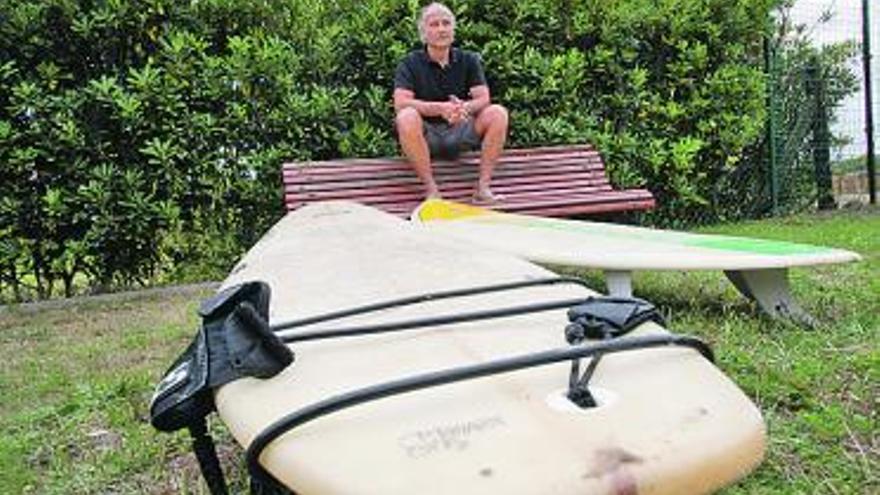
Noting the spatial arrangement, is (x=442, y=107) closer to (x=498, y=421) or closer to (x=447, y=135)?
(x=447, y=135)

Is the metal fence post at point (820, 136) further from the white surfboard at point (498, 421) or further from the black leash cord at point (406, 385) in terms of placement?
the black leash cord at point (406, 385)

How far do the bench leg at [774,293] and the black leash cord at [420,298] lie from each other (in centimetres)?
137

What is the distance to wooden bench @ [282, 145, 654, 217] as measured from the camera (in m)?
5.40

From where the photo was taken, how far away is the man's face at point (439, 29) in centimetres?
545

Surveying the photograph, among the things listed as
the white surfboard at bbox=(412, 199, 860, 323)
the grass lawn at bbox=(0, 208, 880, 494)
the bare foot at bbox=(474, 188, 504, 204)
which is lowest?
the grass lawn at bbox=(0, 208, 880, 494)

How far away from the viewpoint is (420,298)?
6.28 ft

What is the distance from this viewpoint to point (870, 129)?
758 centimetres

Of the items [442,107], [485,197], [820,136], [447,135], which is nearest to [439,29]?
[442,107]

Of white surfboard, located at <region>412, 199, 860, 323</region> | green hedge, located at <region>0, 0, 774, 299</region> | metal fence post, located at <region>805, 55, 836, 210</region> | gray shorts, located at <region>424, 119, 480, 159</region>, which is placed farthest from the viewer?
metal fence post, located at <region>805, 55, 836, 210</region>

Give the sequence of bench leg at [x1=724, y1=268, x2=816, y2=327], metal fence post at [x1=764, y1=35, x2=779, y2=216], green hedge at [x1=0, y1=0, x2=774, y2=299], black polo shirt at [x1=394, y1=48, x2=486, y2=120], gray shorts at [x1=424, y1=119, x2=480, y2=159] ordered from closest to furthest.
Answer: bench leg at [x1=724, y1=268, x2=816, y2=327] → green hedge at [x1=0, y1=0, x2=774, y2=299] → black polo shirt at [x1=394, y1=48, x2=486, y2=120] → gray shorts at [x1=424, y1=119, x2=480, y2=159] → metal fence post at [x1=764, y1=35, x2=779, y2=216]

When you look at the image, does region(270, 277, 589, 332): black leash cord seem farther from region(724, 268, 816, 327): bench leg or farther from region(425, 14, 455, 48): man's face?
region(425, 14, 455, 48): man's face

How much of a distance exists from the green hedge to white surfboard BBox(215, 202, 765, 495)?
3976mm

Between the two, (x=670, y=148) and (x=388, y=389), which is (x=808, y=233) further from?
(x=388, y=389)

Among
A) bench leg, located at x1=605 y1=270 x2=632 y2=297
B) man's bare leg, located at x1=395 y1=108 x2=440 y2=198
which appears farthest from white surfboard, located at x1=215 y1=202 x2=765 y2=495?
man's bare leg, located at x1=395 y1=108 x2=440 y2=198
